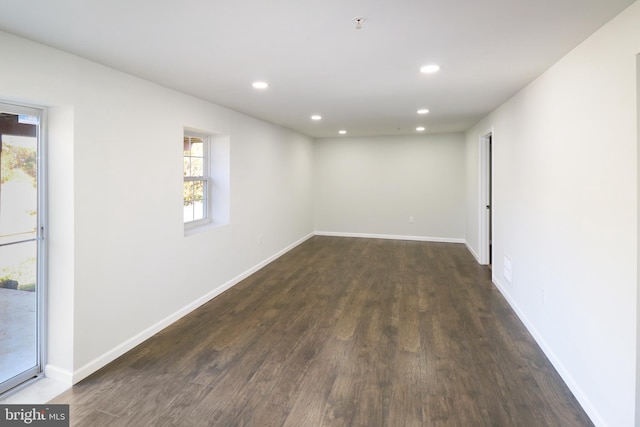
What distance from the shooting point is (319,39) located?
83.8 inches

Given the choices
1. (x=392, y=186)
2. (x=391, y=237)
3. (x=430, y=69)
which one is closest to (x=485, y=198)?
(x=392, y=186)

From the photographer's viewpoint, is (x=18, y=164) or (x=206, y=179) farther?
(x=206, y=179)

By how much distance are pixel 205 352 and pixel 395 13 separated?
8.99ft

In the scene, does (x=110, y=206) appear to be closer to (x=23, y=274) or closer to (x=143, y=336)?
(x=23, y=274)

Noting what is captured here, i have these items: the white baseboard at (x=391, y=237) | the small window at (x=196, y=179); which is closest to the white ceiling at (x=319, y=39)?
the small window at (x=196, y=179)

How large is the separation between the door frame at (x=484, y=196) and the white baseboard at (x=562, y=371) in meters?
1.83

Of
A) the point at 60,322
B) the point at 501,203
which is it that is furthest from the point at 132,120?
the point at 501,203

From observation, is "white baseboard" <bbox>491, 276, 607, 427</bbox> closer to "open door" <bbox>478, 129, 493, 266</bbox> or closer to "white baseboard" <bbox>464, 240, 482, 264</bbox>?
"open door" <bbox>478, 129, 493, 266</bbox>

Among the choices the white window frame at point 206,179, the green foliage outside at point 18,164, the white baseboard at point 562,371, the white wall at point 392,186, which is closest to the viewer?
the white baseboard at point 562,371

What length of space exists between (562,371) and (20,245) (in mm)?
3810

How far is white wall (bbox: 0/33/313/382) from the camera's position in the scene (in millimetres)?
2338

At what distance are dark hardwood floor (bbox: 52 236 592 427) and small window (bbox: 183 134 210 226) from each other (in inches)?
41.2

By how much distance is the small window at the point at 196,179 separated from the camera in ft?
13.4

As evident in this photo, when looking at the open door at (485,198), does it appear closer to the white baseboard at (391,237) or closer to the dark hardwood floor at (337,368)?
the dark hardwood floor at (337,368)
